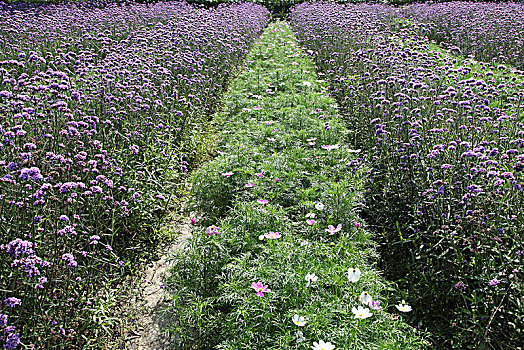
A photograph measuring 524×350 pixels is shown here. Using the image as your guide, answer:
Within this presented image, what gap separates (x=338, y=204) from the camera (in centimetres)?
365

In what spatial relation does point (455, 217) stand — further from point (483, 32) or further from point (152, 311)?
point (483, 32)

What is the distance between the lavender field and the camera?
2.50 meters

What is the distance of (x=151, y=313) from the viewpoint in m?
3.10

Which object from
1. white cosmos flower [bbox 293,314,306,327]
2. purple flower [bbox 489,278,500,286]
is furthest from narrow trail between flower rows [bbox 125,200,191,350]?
purple flower [bbox 489,278,500,286]

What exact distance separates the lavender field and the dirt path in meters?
0.09

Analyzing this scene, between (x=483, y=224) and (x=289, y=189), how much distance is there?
1735mm

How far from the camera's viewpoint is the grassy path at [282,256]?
7.80 feet

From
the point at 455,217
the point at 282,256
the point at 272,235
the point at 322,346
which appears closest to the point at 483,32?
the point at 455,217

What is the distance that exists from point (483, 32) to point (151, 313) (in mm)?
11150

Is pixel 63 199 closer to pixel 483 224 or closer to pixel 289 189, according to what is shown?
pixel 289 189

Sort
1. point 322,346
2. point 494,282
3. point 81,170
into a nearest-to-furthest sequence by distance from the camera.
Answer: point 322,346
point 494,282
point 81,170

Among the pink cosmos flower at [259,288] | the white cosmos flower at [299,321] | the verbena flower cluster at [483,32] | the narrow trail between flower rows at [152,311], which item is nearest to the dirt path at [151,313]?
the narrow trail between flower rows at [152,311]

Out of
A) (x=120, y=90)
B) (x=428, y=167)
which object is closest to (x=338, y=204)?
(x=428, y=167)

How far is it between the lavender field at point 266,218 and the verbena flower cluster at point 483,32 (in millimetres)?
4485
